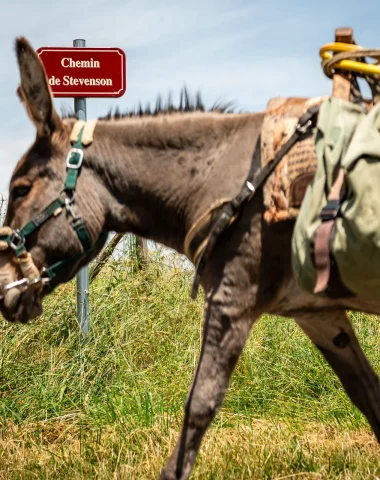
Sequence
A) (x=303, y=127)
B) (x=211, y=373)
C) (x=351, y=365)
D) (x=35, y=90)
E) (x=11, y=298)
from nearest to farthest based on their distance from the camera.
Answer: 1. (x=303, y=127)
2. (x=211, y=373)
3. (x=35, y=90)
4. (x=11, y=298)
5. (x=351, y=365)

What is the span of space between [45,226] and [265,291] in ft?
3.72

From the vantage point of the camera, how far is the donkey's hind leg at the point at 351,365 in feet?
12.9

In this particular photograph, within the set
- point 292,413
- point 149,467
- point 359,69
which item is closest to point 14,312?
point 149,467

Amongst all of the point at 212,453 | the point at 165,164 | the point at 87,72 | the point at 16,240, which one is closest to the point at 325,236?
the point at 165,164

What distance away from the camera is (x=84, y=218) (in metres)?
3.72

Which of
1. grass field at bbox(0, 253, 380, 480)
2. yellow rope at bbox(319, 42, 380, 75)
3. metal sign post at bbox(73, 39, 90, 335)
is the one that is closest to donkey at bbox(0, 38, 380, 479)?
yellow rope at bbox(319, 42, 380, 75)

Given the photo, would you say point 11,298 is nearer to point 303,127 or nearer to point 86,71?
point 303,127

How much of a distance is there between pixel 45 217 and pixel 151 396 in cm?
206

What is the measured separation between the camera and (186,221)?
371 cm

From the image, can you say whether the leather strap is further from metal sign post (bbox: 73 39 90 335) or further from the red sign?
metal sign post (bbox: 73 39 90 335)

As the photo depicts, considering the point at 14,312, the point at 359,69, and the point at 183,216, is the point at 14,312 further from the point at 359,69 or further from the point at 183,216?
the point at 359,69

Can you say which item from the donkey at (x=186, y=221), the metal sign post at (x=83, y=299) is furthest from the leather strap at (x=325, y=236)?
the metal sign post at (x=83, y=299)

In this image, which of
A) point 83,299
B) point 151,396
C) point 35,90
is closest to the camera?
point 35,90

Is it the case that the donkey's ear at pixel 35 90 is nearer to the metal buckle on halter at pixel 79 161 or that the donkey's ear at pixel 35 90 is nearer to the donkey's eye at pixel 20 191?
the metal buckle on halter at pixel 79 161
